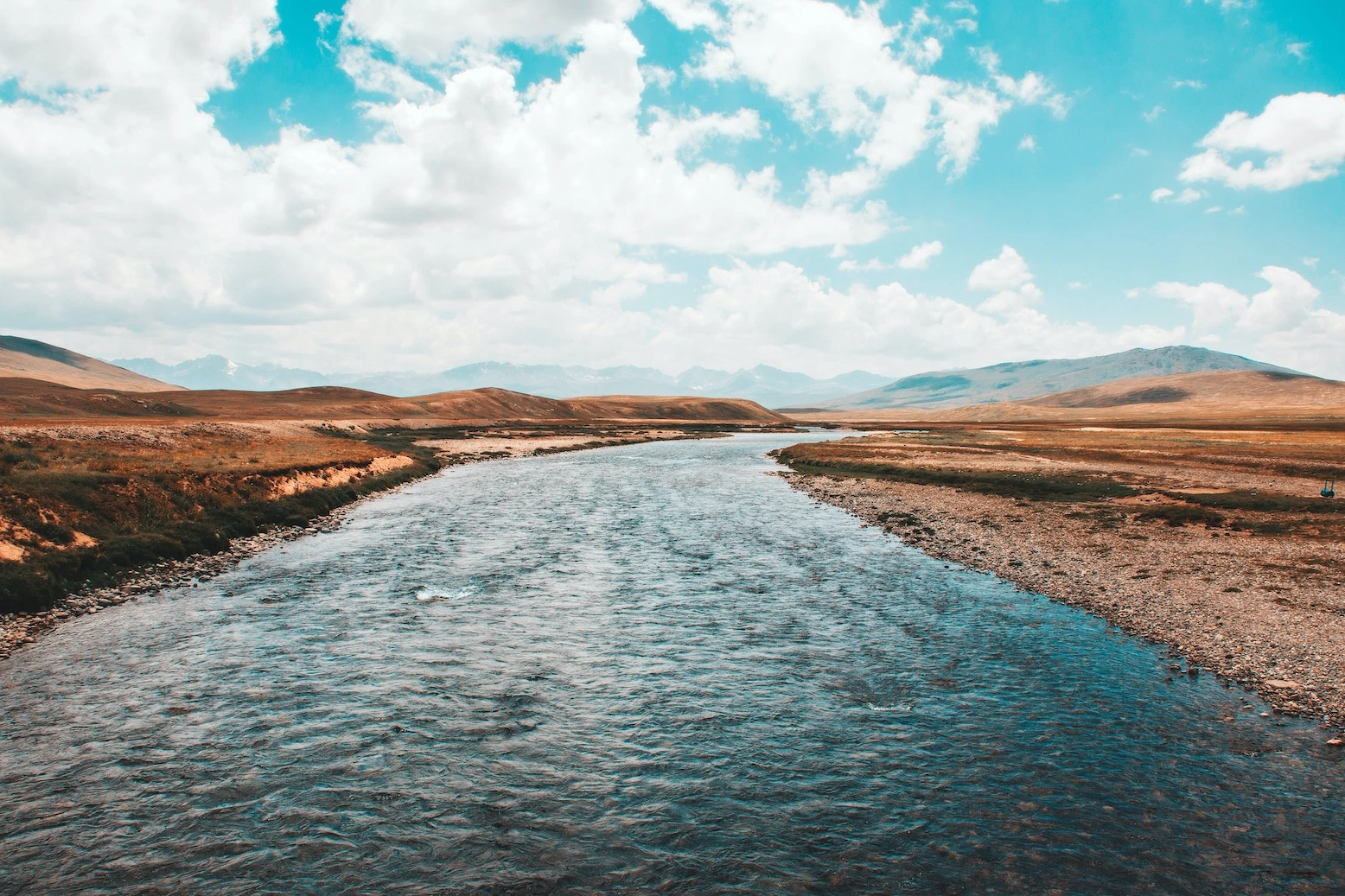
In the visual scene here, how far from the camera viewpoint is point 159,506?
34.2m

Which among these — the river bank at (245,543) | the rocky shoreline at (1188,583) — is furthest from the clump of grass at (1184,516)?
the river bank at (245,543)

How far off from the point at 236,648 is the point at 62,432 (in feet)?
198

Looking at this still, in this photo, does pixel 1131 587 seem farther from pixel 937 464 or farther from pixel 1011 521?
pixel 937 464

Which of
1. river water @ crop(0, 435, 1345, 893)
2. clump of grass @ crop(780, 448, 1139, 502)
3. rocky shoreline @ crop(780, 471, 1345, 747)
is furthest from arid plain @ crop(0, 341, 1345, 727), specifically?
river water @ crop(0, 435, 1345, 893)

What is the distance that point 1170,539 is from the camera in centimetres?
3516

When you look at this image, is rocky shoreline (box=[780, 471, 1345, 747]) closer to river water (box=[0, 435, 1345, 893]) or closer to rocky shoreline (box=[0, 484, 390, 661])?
river water (box=[0, 435, 1345, 893])

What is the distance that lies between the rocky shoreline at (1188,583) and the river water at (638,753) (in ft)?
4.27

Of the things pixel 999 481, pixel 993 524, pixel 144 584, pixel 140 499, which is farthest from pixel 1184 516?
pixel 140 499

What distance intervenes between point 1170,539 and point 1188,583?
974 centimetres

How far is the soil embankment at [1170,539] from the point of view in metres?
20.0

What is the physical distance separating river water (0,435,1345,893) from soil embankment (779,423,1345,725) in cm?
201

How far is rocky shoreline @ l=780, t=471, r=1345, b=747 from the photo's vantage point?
1847 cm

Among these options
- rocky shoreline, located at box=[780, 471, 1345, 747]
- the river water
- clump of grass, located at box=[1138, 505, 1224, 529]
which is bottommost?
the river water

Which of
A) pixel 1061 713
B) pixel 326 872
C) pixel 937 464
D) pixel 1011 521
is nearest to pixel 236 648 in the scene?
pixel 326 872
